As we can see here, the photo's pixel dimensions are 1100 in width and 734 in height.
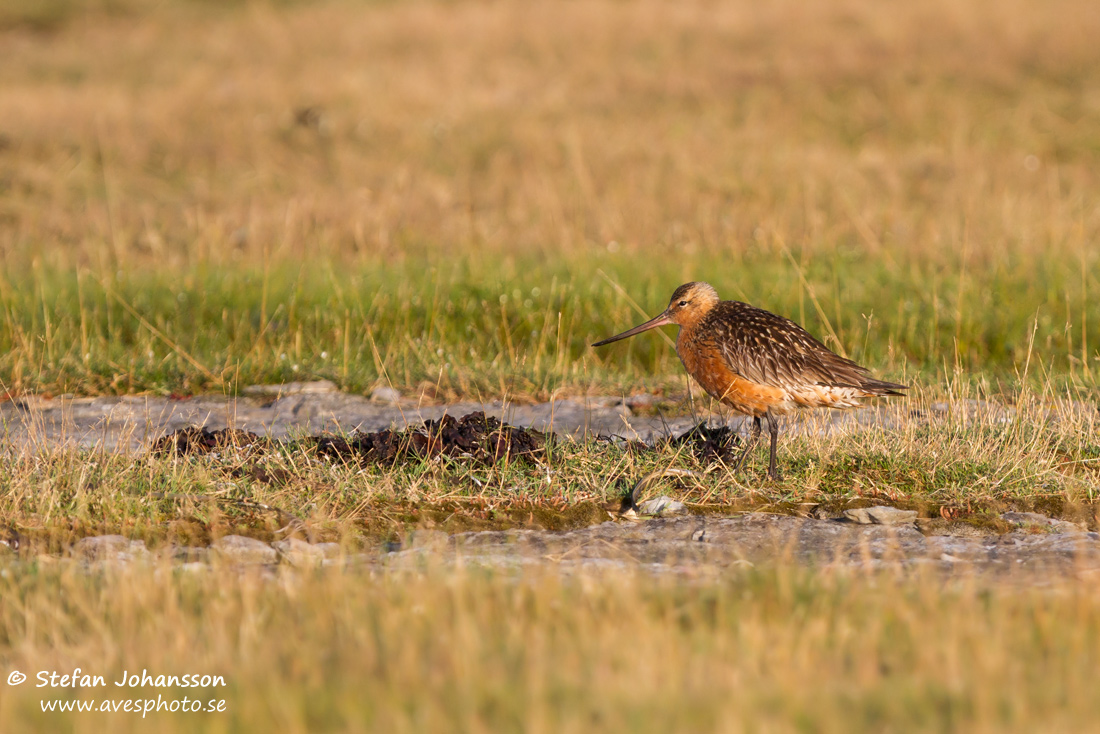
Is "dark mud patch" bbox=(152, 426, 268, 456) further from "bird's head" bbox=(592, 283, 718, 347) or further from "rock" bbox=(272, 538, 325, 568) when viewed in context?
"bird's head" bbox=(592, 283, 718, 347)

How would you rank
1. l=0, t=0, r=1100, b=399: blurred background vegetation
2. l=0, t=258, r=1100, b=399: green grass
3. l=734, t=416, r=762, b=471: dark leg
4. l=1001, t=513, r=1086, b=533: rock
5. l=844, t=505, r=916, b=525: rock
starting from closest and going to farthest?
1. l=1001, t=513, r=1086, b=533: rock
2. l=844, t=505, r=916, b=525: rock
3. l=734, t=416, r=762, b=471: dark leg
4. l=0, t=258, r=1100, b=399: green grass
5. l=0, t=0, r=1100, b=399: blurred background vegetation

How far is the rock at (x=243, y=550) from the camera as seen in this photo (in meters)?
5.72

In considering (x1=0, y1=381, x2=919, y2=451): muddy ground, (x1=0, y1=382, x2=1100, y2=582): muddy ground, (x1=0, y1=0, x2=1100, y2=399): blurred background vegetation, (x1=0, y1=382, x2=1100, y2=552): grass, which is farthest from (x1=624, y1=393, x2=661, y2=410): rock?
(x1=0, y1=382, x2=1100, y2=552): grass

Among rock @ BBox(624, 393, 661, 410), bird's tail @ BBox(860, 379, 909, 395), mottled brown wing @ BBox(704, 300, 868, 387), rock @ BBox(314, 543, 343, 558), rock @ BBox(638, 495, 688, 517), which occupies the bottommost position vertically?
rock @ BBox(624, 393, 661, 410)

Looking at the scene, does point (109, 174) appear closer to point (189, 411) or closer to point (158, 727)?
point (189, 411)

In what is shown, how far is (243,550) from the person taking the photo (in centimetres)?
588

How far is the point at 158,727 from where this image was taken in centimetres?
372

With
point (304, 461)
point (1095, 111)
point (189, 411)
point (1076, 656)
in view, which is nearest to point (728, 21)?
point (1095, 111)

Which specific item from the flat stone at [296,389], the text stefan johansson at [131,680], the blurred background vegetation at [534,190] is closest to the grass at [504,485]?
the blurred background vegetation at [534,190]

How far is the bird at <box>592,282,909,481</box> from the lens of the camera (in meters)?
7.18

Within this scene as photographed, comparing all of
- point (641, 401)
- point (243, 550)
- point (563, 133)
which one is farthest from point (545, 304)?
point (563, 133)

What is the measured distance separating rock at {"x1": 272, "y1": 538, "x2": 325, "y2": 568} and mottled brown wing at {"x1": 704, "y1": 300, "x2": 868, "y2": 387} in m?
2.75

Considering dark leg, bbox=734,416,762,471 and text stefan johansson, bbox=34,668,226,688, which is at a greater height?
text stefan johansson, bbox=34,668,226,688

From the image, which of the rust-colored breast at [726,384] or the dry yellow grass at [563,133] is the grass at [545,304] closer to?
the dry yellow grass at [563,133]
